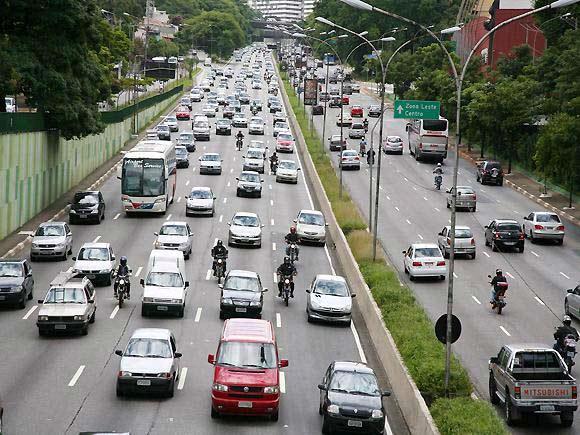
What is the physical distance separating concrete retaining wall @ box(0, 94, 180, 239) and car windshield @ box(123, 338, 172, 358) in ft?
80.2

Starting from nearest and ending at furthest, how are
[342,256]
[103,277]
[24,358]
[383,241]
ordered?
[24,358], [103,277], [342,256], [383,241]

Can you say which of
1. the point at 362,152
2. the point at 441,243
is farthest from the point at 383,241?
the point at 362,152

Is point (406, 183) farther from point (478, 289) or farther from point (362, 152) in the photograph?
point (478, 289)

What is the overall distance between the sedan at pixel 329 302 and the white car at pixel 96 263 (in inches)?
307

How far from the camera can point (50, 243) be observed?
142ft

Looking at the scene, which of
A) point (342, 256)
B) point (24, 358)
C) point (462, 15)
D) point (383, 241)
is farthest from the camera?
point (462, 15)

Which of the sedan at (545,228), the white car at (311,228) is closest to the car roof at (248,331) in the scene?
the white car at (311,228)

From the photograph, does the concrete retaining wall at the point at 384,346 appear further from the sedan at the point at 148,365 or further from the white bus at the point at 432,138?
the white bus at the point at 432,138

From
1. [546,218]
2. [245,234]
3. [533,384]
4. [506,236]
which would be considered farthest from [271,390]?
[546,218]

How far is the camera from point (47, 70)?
55.0 metres

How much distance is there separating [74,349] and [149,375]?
19.7ft

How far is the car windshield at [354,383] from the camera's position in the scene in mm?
23188

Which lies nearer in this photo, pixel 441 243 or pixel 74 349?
pixel 74 349

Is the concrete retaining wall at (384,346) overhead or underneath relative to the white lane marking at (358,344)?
overhead
